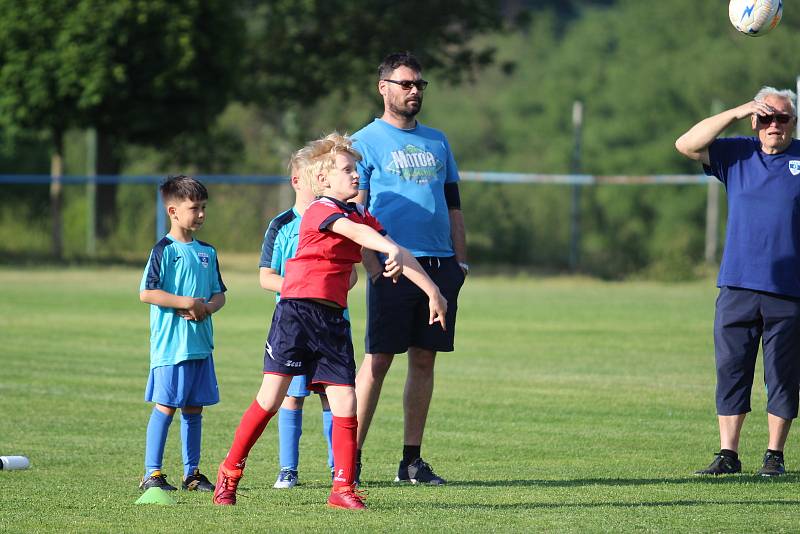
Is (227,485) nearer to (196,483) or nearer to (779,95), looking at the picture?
(196,483)

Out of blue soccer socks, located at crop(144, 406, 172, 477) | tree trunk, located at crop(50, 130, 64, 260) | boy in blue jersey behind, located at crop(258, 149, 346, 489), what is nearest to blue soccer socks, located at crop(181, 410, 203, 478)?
blue soccer socks, located at crop(144, 406, 172, 477)

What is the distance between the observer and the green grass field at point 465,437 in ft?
20.0

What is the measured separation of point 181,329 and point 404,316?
119 cm

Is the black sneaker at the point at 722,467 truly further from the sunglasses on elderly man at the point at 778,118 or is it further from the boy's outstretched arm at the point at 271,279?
the boy's outstretched arm at the point at 271,279

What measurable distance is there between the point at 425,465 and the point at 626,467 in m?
1.28

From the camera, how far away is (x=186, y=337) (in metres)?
7.22

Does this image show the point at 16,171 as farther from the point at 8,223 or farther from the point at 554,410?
the point at 554,410

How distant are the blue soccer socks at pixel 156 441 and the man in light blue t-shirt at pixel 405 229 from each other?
1026 millimetres

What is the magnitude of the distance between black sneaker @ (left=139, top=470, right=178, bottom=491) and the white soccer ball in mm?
4737

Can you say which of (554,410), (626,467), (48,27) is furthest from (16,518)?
(48,27)

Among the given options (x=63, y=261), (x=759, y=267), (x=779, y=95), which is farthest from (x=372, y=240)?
(x=63, y=261)

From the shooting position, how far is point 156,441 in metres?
7.07

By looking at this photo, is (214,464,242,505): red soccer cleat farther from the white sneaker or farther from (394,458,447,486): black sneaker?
(394,458,447,486): black sneaker

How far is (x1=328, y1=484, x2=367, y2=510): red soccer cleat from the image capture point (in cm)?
618
